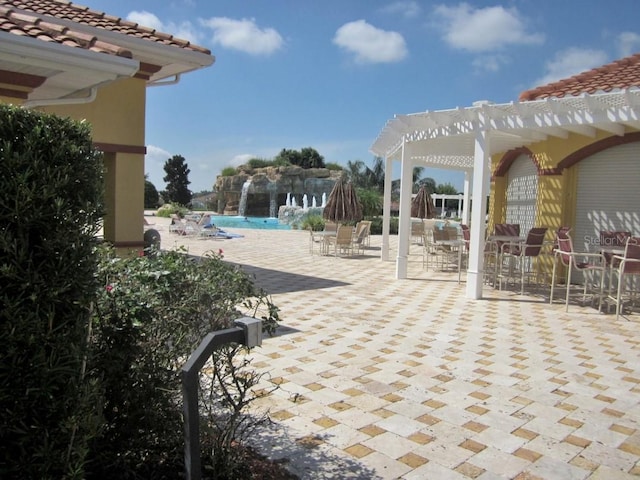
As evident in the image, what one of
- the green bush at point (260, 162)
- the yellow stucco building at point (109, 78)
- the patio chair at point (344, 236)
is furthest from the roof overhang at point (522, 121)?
the green bush at point (260, 162)

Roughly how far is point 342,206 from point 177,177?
49.9 metres

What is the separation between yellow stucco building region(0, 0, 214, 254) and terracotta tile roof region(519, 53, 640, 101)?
21.4 ft

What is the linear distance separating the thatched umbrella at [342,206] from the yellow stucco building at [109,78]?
938cm

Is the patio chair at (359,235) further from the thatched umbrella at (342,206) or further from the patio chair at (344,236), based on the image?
the thatched umbrella at (342,206)

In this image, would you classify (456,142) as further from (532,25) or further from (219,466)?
(219,466)

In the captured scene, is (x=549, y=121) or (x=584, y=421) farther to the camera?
(x=549, y=121)

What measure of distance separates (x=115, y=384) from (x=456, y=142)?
34.9ft

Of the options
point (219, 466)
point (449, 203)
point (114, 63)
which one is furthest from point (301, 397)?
point (449, 203)

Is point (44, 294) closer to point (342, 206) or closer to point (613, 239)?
point (613, 239)

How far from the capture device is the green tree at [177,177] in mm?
62156

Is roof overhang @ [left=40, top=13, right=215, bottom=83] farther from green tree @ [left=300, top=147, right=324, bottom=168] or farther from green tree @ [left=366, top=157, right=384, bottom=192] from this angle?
green tree @ [left=300, top=147, right=324, bottom=168]

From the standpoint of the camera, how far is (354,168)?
46344mm

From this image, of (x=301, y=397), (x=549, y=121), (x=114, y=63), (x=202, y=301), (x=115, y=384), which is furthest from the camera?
(x=549, y=121)

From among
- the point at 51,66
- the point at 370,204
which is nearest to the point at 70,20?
A: the point at 51,66
